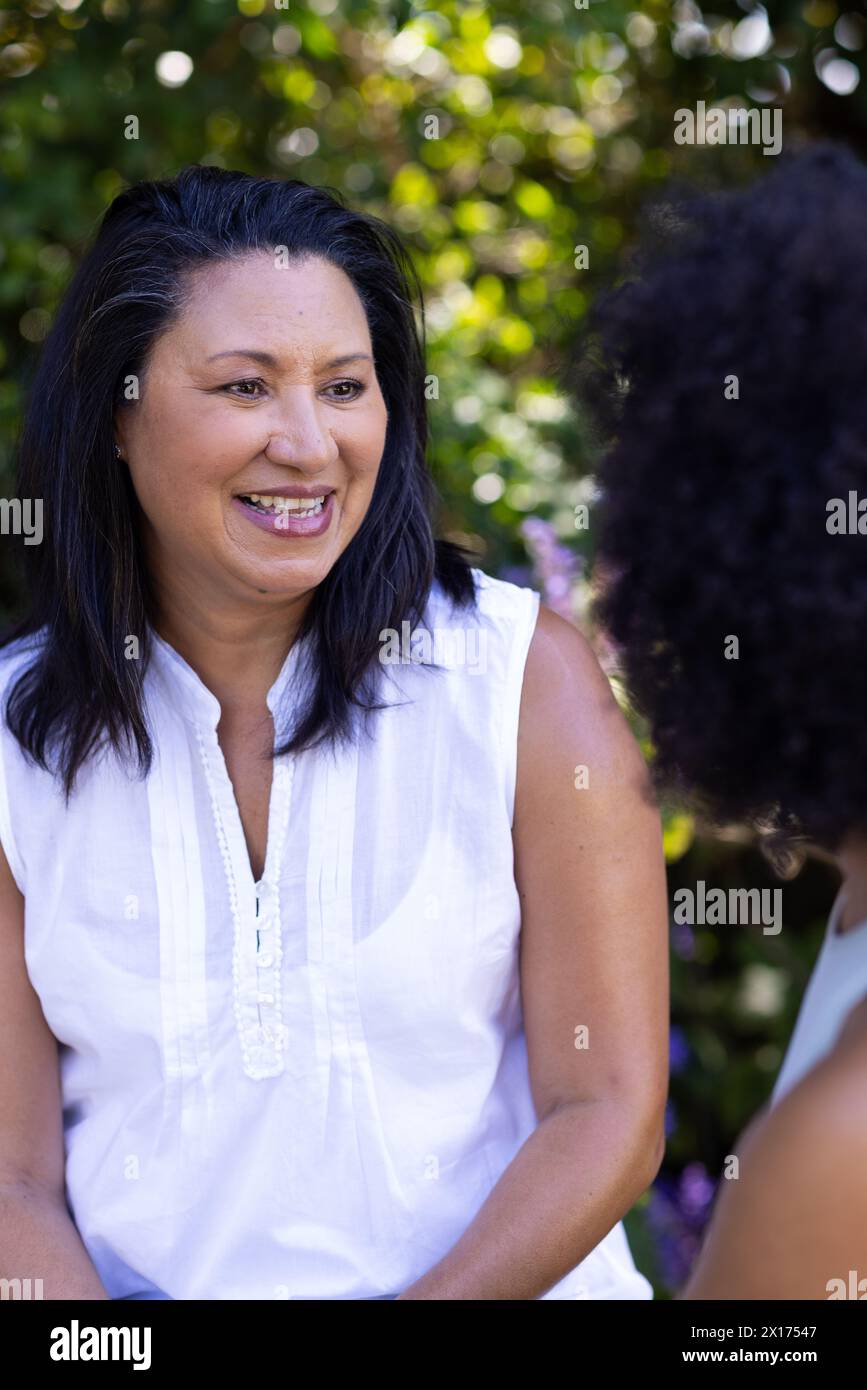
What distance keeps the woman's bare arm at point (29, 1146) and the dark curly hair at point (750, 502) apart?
0.93m

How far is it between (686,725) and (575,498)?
67.5 inches

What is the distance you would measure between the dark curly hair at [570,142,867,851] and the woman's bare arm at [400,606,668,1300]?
385 millimetres

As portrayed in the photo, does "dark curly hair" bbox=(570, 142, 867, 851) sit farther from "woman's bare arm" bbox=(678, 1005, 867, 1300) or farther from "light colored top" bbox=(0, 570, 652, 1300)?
"light colored top" bbox=(0, 570, 652, 1300)

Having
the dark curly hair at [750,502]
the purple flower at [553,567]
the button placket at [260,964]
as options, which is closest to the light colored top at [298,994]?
the button placket at [260,964]

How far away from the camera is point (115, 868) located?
1972mm

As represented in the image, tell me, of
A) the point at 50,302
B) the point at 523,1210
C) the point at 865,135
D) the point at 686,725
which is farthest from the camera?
the point at 865,135

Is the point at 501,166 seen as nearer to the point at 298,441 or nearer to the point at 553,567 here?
the point at 553,567

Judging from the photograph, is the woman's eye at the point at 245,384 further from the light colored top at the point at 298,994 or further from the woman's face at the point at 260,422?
the light colored top at the point at 298,994

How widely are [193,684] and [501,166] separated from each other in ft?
7.76

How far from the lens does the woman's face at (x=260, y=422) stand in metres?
1.87

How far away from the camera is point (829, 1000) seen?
137cm

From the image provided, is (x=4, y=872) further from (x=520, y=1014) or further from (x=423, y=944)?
(x=520, y=1014)

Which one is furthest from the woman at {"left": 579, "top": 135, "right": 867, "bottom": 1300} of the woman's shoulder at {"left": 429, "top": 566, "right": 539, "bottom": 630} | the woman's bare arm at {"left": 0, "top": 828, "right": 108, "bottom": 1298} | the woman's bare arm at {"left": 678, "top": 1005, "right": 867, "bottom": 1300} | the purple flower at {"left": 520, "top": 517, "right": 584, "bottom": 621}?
the purple flower at {"left": 520, "top": 517, "right": 584, "bottom": 621}

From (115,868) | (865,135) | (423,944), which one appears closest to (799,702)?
(423,944)
